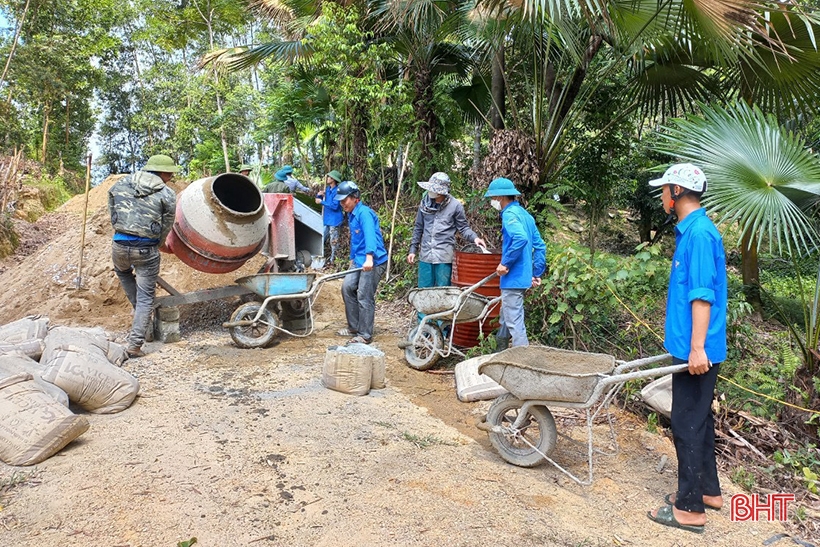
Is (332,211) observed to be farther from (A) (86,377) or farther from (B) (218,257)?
(A) (86,377)

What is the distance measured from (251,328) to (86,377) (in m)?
2.17

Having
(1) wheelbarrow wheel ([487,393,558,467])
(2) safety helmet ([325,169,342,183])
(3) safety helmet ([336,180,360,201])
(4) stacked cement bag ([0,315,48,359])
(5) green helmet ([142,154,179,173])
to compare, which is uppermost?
(2) safety helmet ([325,169,342,183])

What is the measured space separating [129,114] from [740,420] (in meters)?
28.6

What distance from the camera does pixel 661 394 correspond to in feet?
12.3

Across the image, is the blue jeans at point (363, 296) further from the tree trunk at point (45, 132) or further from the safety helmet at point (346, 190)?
the tree trunk at point (45, 132)

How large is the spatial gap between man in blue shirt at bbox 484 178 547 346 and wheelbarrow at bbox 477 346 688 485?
95 centimetres

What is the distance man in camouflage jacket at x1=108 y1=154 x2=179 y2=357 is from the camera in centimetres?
512

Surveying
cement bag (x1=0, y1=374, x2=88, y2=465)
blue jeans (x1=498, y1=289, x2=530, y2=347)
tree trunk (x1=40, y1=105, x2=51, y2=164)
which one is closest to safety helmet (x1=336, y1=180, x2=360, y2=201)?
blue jeans (x1=498, y1=289, x2=530, y2=347)

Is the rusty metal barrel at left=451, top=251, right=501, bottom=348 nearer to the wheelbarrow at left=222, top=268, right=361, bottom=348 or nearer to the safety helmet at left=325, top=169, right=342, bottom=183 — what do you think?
the wheelbarrow at left=222, top=268, right=361, bottom=348

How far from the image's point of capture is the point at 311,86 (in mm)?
10812

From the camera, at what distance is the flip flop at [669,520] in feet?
9.05

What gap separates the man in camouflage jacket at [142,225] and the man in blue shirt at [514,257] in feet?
10.2

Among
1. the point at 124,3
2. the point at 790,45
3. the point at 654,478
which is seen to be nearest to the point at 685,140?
the point at 790,45

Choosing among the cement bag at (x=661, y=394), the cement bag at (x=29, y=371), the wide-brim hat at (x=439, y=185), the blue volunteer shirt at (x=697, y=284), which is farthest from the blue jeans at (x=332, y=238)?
the blue volunteer shirt at (x=697, y=284)
